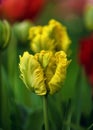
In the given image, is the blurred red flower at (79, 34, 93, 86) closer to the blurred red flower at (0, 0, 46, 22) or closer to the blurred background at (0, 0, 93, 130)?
the blurred background at (0, 0, 93, 130)

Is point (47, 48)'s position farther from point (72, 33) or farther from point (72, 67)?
point (72, 33)

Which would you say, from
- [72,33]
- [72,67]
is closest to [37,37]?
[72,67]

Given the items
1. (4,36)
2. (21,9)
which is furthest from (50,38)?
(21,9)

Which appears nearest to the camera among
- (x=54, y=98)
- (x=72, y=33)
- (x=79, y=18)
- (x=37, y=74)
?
(x=37, y=74)

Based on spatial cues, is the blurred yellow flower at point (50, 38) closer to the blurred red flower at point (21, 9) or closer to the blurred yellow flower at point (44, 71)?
the blurred yellow flower at point (44, 71)

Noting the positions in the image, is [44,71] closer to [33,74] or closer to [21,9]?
[33,74]

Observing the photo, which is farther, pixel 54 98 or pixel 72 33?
pixel 72 33

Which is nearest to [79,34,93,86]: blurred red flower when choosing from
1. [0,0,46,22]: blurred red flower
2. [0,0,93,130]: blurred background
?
[0,0,93,130]: blurred background

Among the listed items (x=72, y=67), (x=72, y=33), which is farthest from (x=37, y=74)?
(x=72, y=33)

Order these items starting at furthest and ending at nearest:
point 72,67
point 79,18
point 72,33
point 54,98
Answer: point 79,18, point 72,33, point 72,67, point 54,98
